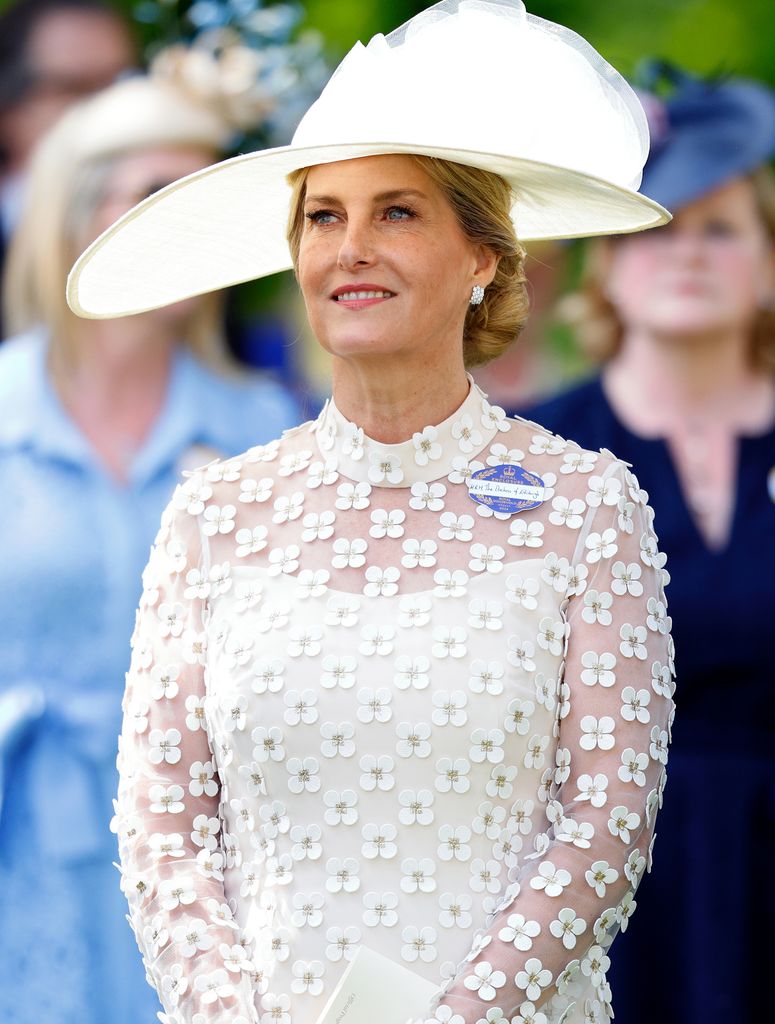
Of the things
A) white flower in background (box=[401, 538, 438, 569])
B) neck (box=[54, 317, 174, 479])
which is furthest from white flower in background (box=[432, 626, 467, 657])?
neck (box=[54, 317, 174, 479])

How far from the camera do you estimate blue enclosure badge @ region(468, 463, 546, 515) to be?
7.61ft

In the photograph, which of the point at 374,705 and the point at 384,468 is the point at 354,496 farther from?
the point at 374,705

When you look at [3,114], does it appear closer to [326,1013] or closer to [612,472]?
[612,472]

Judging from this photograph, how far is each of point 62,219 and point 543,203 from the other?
2.26 m

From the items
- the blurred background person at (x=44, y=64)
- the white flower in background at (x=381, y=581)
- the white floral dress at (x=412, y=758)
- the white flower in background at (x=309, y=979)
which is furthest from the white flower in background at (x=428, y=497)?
the blurred background person at (x=44, y=64)

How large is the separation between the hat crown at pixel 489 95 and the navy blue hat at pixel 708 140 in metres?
1.77

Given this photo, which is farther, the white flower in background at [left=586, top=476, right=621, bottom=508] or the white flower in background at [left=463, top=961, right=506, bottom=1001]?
the white flower in background at [left=586, top=476, right=621, bottom=508]

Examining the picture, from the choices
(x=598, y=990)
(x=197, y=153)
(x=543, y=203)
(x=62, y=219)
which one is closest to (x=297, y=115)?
(x=197, y=153)

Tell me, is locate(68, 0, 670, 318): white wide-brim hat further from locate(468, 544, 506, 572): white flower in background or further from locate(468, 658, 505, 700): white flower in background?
locate(468, 658, 505, 700): white flower in background

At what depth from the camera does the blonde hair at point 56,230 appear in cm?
448

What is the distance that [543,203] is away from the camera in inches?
99.6

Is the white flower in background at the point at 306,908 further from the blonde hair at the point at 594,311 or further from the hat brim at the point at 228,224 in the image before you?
the blonde hair at the point at 594,311

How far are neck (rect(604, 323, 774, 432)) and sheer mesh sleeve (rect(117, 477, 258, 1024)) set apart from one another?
206cm

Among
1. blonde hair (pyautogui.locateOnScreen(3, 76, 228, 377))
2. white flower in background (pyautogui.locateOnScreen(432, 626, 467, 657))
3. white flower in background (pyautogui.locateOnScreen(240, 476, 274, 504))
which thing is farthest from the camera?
blonde hair (pyautogui.locateOnScreen(3, 76, 228, 377))
